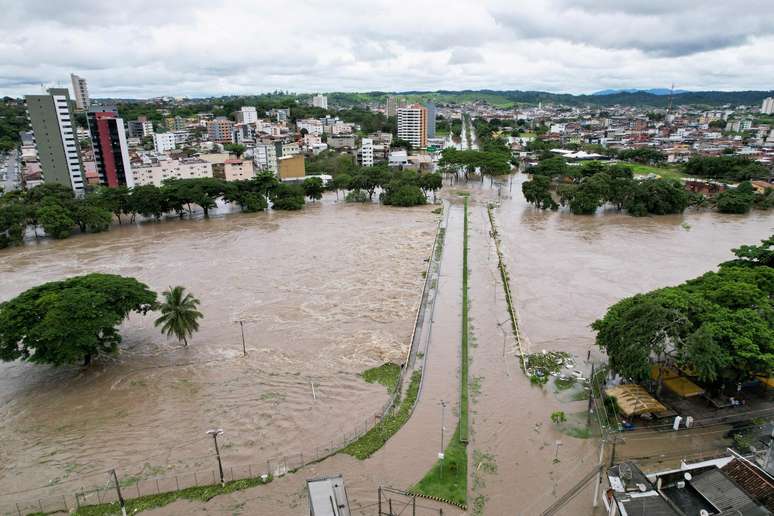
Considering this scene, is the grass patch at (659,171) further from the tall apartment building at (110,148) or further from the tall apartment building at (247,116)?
the tall apartment building at (247,116)

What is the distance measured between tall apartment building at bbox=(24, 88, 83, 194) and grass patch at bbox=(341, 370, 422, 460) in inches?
1918

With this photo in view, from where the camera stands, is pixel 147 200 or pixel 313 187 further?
pixel 313 187

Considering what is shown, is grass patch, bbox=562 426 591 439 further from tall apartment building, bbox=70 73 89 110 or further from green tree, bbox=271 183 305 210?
tall apartment building, bbox=70 73 89 110

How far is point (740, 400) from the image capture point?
14.9 m

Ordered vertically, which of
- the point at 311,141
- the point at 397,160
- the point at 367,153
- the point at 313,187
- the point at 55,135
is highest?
the point at 55,135

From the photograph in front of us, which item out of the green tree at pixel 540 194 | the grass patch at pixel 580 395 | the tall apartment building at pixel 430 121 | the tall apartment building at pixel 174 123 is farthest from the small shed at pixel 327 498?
the tall apartment building at pixel 174 123

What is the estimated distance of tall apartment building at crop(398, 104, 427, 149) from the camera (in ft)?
295

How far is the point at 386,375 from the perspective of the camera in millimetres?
17500

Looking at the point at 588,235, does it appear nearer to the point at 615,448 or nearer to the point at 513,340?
the point at 513,340

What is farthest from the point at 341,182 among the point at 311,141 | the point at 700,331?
the point at 700,331

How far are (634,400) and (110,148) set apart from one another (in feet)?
175

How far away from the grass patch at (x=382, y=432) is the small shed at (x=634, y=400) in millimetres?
6438

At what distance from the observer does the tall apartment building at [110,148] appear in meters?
48.5

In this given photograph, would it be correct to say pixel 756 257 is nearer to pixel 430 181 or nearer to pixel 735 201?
pixel 735 201
